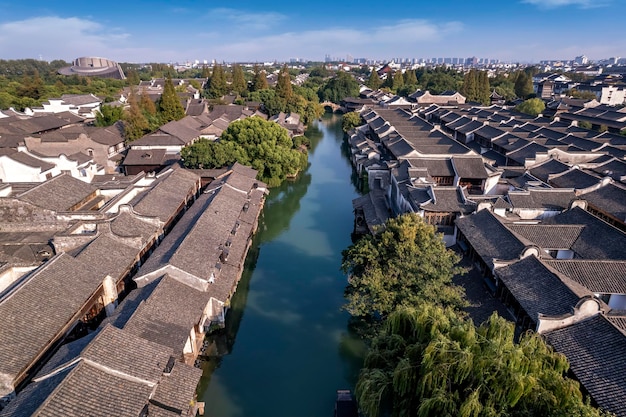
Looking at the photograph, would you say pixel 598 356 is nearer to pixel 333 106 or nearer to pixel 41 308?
pixel 41 308

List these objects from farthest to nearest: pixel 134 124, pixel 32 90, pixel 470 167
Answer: pixel 32 90
pixel 134 124
pixel 470 167

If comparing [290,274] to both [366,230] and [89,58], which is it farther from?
[89,58]

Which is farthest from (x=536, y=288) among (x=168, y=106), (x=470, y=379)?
(x=168, y=106)

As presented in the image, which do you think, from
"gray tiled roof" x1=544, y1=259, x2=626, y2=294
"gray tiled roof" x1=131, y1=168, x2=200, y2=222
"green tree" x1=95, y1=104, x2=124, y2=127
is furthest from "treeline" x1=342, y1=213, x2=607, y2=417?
"green tree" x1=95, y1=104, x2=124, y2=127

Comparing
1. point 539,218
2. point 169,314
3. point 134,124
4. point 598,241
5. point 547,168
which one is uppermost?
point 134,124

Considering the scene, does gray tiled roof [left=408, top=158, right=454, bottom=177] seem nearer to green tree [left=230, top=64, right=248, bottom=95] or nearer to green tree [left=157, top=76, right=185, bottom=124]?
green tree [left=157, top=76, right=185, bottom=124]

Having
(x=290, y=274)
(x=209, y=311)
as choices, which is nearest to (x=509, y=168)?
(x=290, y=274)

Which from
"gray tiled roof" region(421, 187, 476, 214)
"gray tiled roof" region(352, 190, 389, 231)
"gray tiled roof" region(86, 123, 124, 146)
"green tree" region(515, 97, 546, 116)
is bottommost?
"gray tiled roof" region(352, 190, 389, 231)
